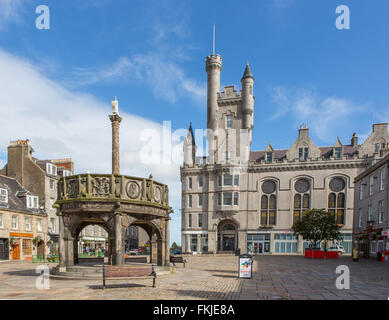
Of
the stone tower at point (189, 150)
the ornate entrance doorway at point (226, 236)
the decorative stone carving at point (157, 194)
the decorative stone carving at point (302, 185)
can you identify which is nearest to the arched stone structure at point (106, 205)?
the decorative stone carving at point (157, 194)

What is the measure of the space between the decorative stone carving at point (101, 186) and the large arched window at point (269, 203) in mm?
38449

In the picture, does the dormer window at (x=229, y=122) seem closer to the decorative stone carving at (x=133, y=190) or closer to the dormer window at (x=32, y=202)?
the dormer window at (x=32, y=202)

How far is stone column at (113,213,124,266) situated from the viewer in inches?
571

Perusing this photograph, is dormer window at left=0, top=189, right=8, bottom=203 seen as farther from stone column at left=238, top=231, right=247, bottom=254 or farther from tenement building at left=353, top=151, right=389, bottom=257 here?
tenement building at left=353, top=151, right=389, bottom=257

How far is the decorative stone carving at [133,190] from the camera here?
15359 millimetres

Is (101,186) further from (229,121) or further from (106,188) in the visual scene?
(229,121)

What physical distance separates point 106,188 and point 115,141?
455 centimetres

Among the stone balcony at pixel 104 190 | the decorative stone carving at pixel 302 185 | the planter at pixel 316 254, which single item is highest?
the decorative stone carving at pixel 302 185

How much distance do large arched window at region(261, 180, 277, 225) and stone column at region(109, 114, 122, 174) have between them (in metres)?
35.6

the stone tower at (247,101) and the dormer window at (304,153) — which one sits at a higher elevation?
the stone tower at (247,101)

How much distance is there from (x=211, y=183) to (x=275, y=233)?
42.5ft

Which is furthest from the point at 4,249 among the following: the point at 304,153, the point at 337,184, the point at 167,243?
the point at 337,184

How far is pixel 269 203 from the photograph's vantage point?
4950 centimetres
